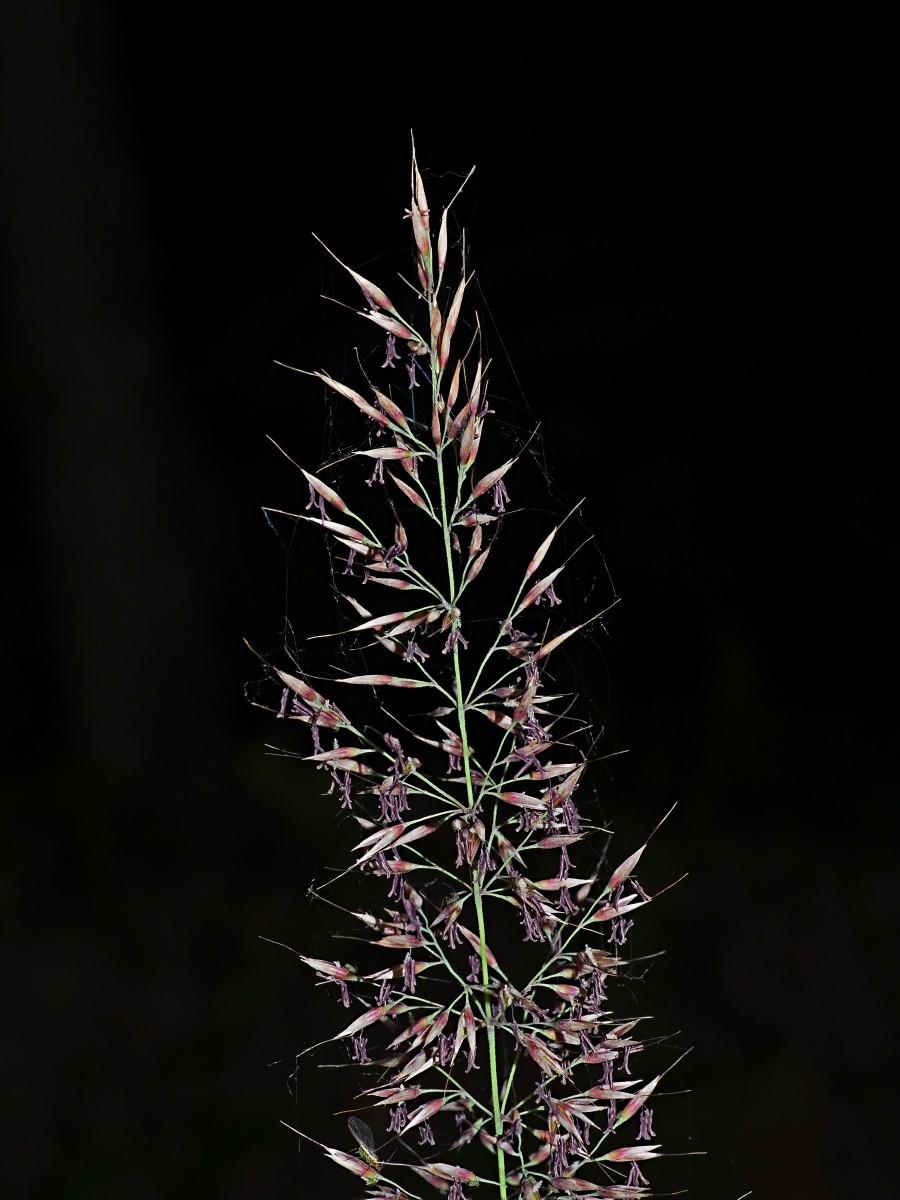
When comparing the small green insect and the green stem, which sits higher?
the green stem

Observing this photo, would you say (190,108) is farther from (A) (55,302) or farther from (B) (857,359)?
(B) (857,359)

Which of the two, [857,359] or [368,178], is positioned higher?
[368,178]

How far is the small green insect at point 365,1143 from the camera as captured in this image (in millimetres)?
797

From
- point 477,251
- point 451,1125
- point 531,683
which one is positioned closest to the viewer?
point 531,683

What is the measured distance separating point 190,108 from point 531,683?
86 cm

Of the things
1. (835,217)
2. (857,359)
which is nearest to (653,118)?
(835,217)

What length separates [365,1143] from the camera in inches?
32.0

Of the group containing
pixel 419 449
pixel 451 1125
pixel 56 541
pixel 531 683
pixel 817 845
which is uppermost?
pixel 419 449

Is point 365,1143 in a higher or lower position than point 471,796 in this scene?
lower

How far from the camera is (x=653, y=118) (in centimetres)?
116

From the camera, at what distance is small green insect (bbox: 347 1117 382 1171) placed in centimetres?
80

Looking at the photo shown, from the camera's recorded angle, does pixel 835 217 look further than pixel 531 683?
Yes

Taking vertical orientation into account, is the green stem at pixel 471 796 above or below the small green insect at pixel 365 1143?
above

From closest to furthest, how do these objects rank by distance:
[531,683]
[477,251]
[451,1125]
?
1. [531,683]
2. [477,251]
3. [451,1125]
